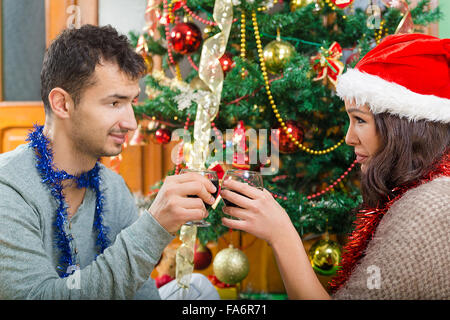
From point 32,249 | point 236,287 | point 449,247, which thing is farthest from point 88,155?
point 236,287

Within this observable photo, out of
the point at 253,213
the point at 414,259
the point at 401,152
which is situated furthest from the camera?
the point at 401,152

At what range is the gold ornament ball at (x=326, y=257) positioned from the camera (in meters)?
1.80

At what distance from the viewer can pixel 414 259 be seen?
839 millimetres

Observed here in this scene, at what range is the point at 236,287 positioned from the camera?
239 cm

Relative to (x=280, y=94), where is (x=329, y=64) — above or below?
above

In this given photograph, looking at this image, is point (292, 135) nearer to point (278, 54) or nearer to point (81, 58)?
point (278, 54)

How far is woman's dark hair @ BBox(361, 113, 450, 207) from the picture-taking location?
3.58 ft

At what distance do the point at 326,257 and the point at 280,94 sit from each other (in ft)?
2.65

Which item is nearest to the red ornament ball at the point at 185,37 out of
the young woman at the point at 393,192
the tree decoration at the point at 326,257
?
the young woman at the point at 393,192

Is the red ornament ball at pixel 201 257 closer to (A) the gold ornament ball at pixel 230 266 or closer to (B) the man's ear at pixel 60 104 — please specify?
(A) the gold ornament ball at pixel 230 266

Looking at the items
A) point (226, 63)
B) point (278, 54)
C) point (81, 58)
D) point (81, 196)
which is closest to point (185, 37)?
point (226, 63)
